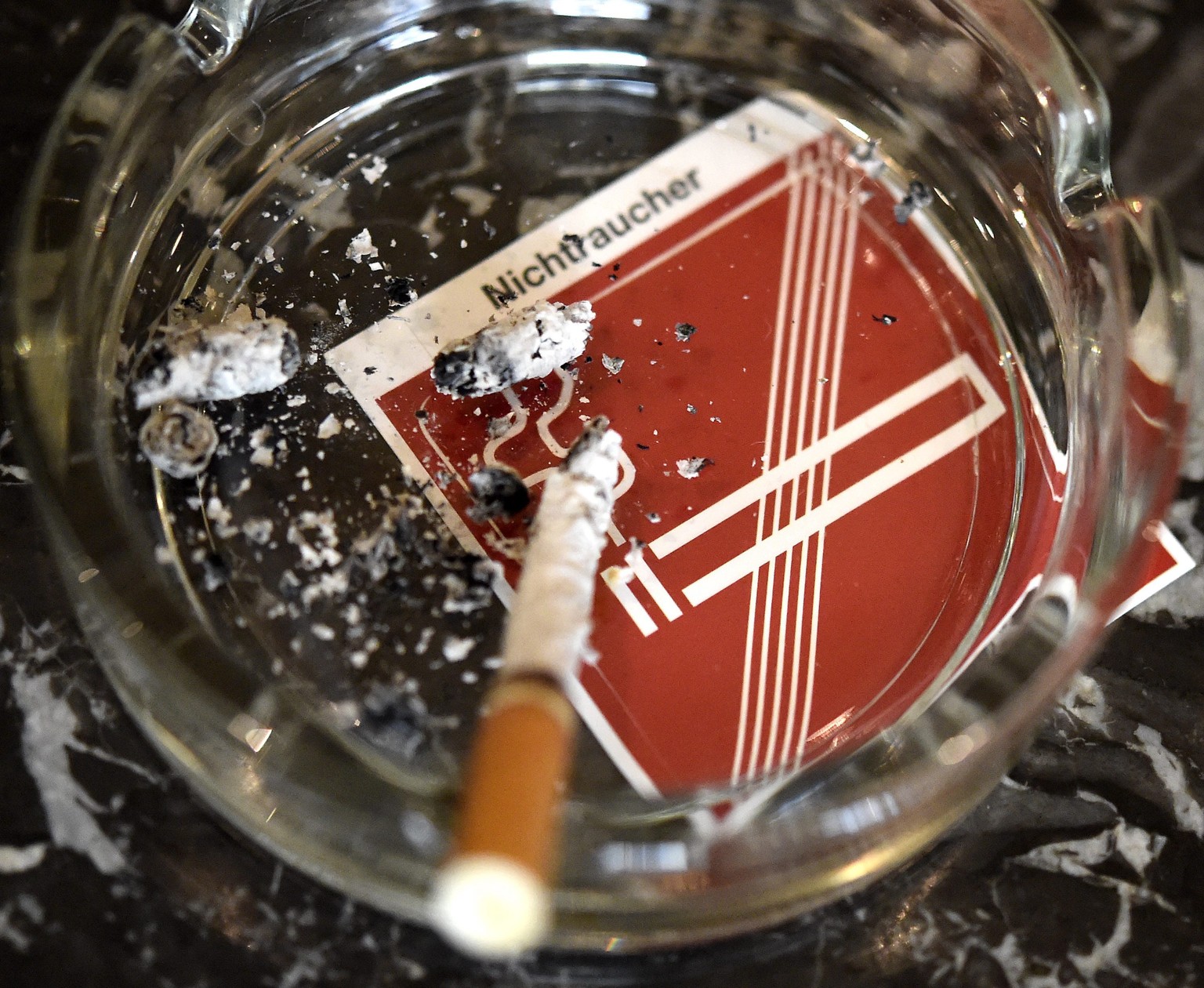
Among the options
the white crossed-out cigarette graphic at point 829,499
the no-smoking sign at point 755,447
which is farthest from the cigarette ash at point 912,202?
the white crossed-out cigarette graphic at point 829,499

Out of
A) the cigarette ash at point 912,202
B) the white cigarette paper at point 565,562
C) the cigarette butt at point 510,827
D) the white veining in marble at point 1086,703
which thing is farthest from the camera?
the cigarette ash at point 912,202

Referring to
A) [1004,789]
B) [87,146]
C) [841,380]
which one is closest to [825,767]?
[1004,789]

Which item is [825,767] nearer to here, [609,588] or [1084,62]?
[609,588]

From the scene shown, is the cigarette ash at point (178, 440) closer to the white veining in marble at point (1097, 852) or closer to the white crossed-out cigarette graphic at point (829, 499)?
the white crossed-out cigarette graphic at point (829, 499)

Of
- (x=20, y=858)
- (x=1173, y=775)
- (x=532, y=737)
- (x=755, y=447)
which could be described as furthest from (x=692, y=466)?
(x=20, y=858)

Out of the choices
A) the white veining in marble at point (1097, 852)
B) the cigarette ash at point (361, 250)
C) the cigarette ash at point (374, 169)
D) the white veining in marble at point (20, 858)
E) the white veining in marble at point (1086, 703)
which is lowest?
the white veining in marble at point (1097, 852)
